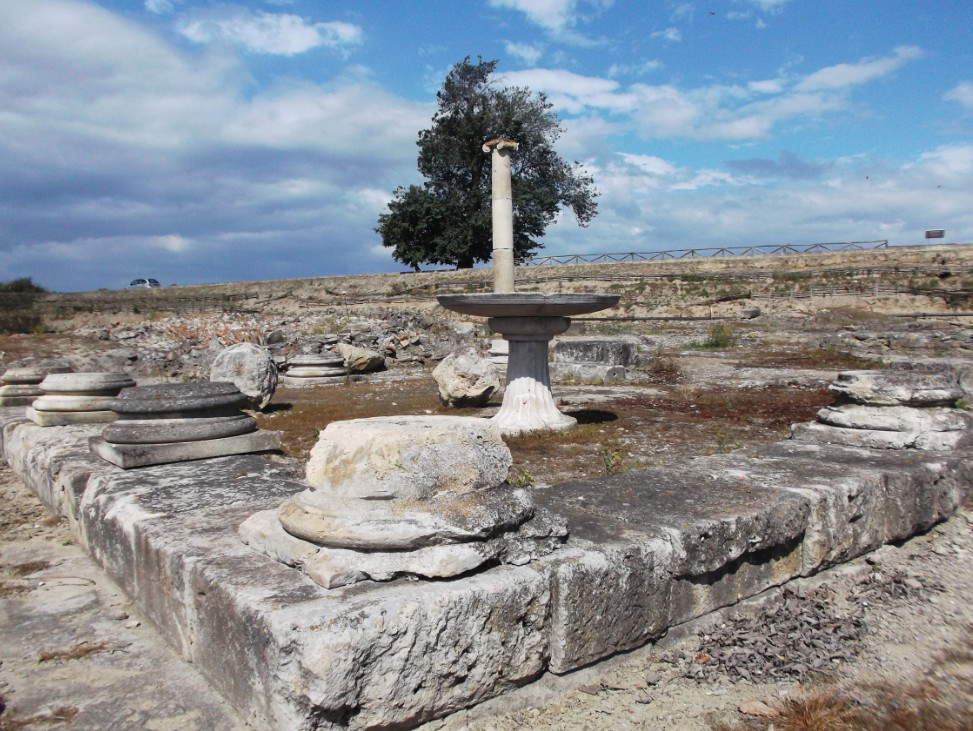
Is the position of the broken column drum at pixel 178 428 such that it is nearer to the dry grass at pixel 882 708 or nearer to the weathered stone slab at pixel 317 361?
the dry grass at pixel 882 708

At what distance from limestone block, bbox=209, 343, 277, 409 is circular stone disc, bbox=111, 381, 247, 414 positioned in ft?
14.0

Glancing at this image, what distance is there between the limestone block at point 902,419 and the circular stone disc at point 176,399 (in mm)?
3676

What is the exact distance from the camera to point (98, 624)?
2631 millimetres

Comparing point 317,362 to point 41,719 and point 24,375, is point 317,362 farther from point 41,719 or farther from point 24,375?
point 41,719

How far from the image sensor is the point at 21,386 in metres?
6.62

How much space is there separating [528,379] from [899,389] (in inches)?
115

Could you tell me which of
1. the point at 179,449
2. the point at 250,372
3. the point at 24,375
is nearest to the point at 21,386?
the point at 24,375

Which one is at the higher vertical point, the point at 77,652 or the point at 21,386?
the point at 21,386

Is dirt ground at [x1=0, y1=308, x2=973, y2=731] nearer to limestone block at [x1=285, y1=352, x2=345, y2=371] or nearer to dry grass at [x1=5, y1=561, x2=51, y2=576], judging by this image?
dry grass at [x1=5, y1=561, x2=51, y2=576]

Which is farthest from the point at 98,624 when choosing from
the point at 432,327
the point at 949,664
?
the point at 432,327

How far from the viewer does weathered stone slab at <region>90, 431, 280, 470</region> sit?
3.67m

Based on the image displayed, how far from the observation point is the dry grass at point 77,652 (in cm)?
237

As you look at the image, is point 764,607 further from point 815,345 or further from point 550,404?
point 815,345

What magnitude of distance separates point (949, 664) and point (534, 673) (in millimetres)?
1452
